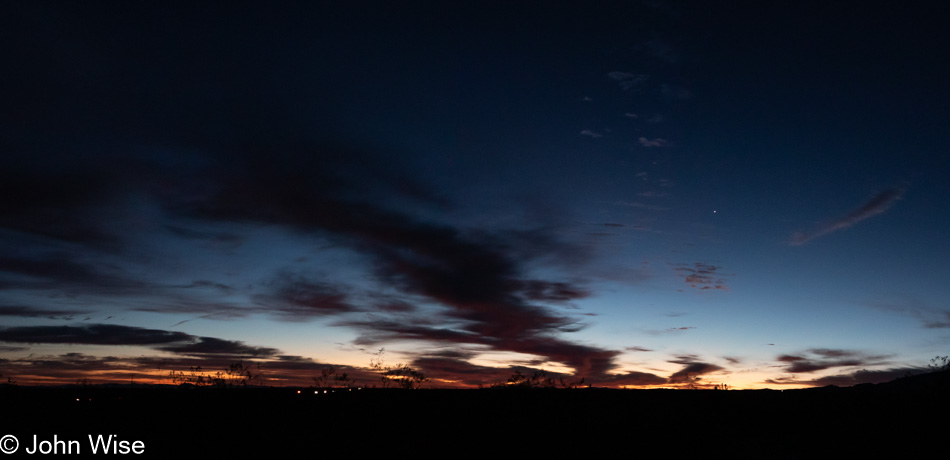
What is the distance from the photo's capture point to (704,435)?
22.0 m

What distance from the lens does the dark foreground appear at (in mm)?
20438

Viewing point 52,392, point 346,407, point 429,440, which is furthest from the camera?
point 52,392

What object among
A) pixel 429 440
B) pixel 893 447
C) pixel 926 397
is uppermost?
pixel 926 397

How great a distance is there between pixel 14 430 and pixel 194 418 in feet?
25.3

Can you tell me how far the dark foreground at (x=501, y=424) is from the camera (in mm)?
20438

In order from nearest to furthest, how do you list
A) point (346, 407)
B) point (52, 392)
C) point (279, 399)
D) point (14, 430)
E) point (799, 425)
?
point (799, 425)
point (14, 430)
point (346, 407)
point (279, 399)
point (52, 392)

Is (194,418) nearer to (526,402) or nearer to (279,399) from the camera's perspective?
(279,399)

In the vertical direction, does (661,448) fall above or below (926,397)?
below

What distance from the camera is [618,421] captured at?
24109 millimetres

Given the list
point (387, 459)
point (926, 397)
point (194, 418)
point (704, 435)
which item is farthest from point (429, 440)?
point (926, 397)

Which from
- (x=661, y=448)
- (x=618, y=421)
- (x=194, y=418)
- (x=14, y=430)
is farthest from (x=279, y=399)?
(x=661, y=448)

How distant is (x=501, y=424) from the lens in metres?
23.8

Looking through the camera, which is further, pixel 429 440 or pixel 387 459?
pixel 429 440

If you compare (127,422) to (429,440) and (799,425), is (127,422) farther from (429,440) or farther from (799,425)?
(799,425)
